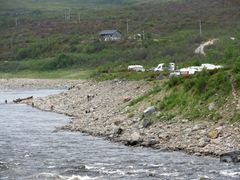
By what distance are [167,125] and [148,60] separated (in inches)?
3095

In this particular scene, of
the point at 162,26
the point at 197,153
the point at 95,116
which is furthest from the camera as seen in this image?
the point at 162,26

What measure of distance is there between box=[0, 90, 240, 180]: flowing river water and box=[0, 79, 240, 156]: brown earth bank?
103cm

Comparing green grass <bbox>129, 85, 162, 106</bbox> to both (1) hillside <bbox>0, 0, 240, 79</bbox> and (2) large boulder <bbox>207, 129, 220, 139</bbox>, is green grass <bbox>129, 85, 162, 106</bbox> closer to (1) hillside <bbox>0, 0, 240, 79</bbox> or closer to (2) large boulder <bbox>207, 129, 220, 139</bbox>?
(2) large boulder <bbox>207, 129, 220, 139</bbox>

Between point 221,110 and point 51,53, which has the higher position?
point 221,110

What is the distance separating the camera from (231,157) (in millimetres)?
26938

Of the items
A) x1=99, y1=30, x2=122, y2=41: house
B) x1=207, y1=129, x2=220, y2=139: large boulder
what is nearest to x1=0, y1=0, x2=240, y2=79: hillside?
x1=99, y1=30, x2=122, y2=41: house

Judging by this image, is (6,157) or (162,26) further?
(162,26)

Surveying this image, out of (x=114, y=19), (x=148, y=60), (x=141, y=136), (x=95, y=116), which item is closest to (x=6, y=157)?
(x=141, y=136)

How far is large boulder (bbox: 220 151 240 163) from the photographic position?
87.9 feet

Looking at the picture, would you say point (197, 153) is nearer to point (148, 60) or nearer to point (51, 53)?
point (148, 60)

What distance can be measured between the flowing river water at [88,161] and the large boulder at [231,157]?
520 millimetres

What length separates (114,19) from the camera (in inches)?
7239

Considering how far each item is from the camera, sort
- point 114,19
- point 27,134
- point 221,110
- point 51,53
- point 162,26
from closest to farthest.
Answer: point 221,110
point 27,134
point 51,53
point 162,26
point 114,19

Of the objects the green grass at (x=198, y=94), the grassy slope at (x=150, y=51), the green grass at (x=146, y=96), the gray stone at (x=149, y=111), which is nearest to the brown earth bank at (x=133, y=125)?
the gray stone at (x=149, y=111)
